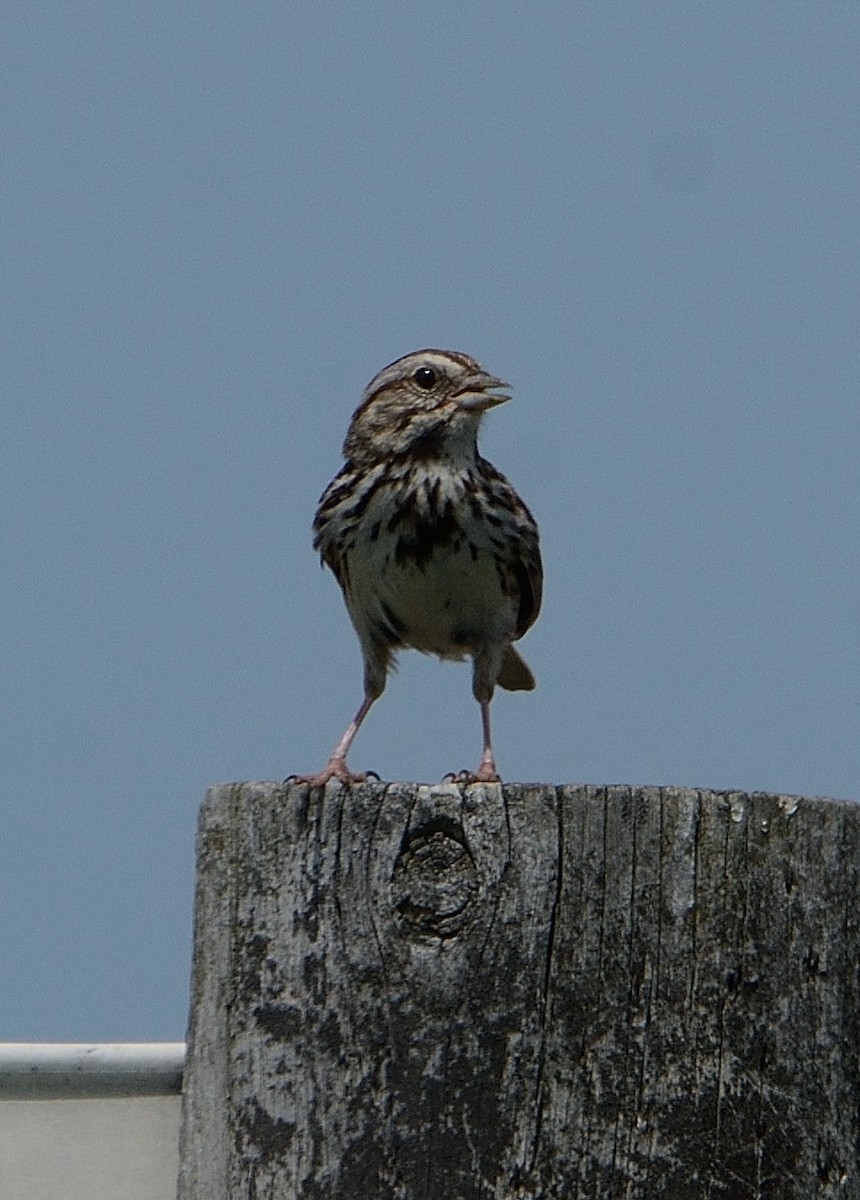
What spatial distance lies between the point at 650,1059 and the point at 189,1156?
80 centimetres

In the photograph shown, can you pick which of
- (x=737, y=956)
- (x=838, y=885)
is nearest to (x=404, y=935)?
(x=737, y=956)

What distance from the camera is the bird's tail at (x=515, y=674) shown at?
8.59 m

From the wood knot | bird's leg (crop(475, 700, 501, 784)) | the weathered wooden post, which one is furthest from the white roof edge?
bird's leg (crop(475, 700, 501, 784))

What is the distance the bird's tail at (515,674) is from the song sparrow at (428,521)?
124 cm

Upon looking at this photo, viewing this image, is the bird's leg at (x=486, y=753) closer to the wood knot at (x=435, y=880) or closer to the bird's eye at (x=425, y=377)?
the bird's eye at (x=425, y=377)

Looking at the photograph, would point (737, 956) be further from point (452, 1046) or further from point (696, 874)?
point (452, 1046)

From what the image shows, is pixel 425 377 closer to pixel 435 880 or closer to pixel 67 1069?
pixel 435 880

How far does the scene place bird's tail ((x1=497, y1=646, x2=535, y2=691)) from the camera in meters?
8.59

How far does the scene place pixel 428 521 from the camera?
6.85 metres

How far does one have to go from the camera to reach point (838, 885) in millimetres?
3260

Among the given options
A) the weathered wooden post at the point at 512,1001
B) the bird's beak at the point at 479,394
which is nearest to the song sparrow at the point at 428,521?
the bird's beak at the point at 479,394

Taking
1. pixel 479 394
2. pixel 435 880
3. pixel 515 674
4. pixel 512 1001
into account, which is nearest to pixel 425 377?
pixel 479 394

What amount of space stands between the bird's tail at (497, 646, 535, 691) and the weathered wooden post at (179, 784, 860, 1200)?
211 inches

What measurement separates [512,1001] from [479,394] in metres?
4.20
